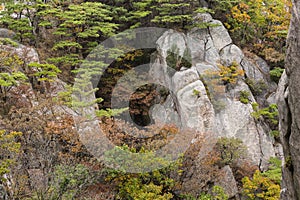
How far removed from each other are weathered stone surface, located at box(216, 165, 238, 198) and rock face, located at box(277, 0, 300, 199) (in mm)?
6971

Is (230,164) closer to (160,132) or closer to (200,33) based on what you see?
(160,132)

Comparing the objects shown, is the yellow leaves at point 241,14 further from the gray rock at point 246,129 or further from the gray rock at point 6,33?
the gray rock at point 6,33

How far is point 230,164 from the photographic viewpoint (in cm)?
1519

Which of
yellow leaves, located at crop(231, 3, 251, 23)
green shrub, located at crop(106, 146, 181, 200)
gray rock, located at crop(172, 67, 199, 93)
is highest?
yellow leaves, located at crop(231, 3, 251, 23)

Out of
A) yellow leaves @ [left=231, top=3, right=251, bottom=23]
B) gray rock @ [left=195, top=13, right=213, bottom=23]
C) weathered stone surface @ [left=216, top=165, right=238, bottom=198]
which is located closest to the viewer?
weathered stone surface @ [left=216, top=165, right=238, bottom=198]

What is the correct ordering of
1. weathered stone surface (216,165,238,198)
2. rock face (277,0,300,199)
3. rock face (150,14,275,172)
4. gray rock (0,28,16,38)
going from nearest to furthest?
rock face (277,0,300,199), weathered stone surface (216,165,238,198), rock face (150,14,275,172), gray rock (0,28,16,38)

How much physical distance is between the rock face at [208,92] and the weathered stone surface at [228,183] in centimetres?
192

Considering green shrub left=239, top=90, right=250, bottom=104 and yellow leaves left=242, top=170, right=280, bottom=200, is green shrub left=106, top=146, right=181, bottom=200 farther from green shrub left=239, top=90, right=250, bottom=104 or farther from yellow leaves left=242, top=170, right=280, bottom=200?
green shrub left=239, top=90, right=250, bottom=104

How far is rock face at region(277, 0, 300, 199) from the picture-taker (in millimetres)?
5324

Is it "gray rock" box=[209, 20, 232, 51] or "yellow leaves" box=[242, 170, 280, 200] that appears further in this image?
"gray rock" box=[209, 20, 232, 51]

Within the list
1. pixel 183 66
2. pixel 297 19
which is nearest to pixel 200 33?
pixel 183 66

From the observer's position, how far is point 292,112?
5.77 m

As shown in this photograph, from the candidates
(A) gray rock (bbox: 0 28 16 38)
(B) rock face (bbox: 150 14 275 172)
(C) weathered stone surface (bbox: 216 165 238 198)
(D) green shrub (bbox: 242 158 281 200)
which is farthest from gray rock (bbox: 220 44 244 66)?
(A) gray rock (bbox: 0 28 16 38)

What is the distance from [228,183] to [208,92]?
215 inches
